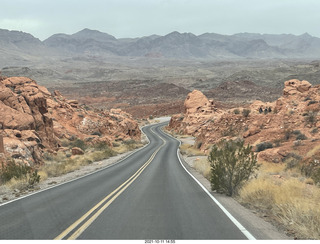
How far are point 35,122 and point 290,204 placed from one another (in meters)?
24.8

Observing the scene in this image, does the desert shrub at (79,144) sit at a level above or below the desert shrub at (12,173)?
below

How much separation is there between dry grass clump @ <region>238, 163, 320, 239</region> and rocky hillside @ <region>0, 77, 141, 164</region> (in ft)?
51.8

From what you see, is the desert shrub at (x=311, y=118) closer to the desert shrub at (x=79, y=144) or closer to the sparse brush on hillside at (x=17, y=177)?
the sparse brush on hillside at (x=17, y=177)

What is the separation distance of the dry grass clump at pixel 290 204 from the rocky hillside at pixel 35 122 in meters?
15.8

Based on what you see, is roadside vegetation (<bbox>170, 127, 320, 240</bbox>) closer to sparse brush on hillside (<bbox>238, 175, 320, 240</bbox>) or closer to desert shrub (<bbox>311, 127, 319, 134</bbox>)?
sparse brush on hillside (<bbox>238, 175, 320, 240</bbox>)

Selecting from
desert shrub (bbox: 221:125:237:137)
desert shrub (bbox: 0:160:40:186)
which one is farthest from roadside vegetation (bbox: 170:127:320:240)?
desert shrub (bbox: 221:125:237:137)

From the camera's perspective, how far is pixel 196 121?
7294 centimetres

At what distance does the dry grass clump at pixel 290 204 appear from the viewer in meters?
7.02

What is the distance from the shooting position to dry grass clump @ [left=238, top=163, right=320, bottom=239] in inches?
276

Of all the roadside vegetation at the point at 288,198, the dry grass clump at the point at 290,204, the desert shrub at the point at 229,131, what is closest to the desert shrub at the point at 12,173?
the roadside vegetation at the point at 288,198

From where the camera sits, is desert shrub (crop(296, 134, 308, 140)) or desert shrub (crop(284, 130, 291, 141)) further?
desert shrub (crop(284, 130, 291, 141))

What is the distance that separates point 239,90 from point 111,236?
459 ft

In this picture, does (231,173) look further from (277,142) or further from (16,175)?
(277,142)

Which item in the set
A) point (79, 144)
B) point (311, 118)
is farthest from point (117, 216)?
point (79, 144)
